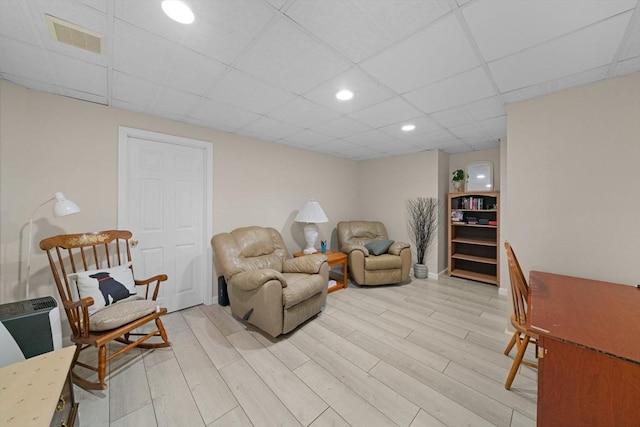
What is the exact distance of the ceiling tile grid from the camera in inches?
46.8

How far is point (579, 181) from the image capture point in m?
1.97

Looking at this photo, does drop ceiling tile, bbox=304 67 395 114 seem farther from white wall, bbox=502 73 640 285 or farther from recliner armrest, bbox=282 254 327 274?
recliner armrest, bbox=282 254 327 274

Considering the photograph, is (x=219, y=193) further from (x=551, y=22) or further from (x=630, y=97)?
(x=630, y=97)

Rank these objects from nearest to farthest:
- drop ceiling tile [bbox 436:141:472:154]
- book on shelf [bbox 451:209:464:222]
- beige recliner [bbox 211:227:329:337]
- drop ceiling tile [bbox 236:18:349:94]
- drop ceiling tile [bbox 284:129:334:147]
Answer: drop ceiling tile [bbox 236:18:349:94] → beige recliner [bbox 211:227:329:337] → drop ceiling tile [bbox 284:129:334:147] → drop ceiling tile [bbox 436:141:472:154] → book on shelf [bbox 451:209:464:222]

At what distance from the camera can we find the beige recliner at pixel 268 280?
2.21 meters

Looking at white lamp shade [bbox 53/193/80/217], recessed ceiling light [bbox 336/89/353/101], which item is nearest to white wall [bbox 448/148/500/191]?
recessed ceiling light [bbox 336/89/353/101]

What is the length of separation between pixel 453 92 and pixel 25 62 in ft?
11.0

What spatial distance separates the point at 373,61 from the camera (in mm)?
1604

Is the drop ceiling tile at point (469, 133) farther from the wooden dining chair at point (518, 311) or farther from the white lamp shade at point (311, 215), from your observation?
the white lamp shade at point (311, 215)

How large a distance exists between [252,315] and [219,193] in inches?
66.0

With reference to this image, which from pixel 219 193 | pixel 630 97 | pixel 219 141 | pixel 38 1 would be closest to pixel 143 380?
pixel 219 193

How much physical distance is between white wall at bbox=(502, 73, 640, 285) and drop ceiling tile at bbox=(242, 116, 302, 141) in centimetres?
246

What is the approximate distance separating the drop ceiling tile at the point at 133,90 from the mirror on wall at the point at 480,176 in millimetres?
4820

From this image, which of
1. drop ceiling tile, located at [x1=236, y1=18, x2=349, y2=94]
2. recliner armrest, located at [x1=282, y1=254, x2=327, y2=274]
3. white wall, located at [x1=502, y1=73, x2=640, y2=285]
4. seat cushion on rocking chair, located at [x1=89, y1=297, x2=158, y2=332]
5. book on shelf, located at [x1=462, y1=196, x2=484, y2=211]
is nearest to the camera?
drop ceiling tile, located at [x1=236, y1=18, x2=349, y2=94]
